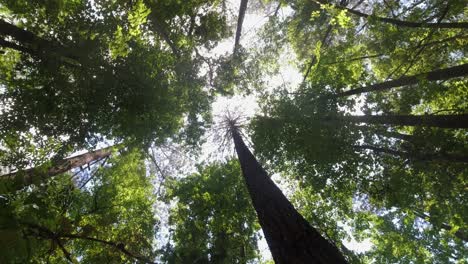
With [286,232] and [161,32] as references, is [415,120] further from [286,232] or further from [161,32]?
[161,32]

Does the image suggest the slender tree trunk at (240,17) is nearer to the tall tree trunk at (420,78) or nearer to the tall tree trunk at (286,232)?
the tall tree trunk at (420,78)

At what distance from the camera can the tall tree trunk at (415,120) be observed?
717 centimetres

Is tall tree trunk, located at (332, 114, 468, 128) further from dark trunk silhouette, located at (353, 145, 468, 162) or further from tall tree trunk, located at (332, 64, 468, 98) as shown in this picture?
tall tree trunk, located at (332, 64, 468, 98)

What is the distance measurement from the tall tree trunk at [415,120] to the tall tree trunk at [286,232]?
277 centimetres

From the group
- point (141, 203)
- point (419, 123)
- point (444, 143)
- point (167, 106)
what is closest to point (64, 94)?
point (167, 106)

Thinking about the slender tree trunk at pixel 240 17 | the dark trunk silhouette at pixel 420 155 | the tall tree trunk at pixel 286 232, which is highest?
the slender tree trunk at pixel 240 17

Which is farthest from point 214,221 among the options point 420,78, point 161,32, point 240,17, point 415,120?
point 240,17

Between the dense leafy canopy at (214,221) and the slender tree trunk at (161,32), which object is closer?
the slender tree trunk at (161,32)

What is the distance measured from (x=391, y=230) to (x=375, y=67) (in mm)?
6720

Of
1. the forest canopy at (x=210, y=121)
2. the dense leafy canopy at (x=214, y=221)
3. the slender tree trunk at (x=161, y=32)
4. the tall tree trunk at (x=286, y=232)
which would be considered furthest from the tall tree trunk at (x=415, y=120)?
the slender tree trunk at (x=161, y=32)

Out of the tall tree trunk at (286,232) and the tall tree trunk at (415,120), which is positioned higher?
the tall tree trunk at (415,120)

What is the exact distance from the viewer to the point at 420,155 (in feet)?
26.0

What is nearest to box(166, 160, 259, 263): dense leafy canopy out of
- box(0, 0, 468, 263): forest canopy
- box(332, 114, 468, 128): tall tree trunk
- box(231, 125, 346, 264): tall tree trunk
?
box(0, 0, 468, 263): forest canopy

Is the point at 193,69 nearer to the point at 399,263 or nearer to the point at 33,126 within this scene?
the point at 33,126
